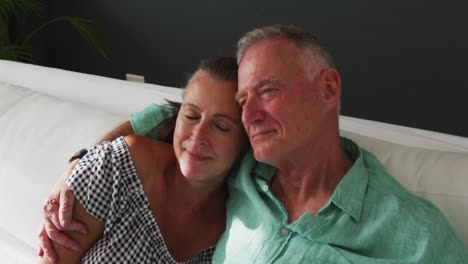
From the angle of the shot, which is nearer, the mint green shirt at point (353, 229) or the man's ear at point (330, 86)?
the mint green shirt at point (353, 229)

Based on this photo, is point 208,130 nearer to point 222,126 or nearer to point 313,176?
point 222,126

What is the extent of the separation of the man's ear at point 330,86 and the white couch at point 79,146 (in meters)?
0.22

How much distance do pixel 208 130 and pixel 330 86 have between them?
11.4 inches

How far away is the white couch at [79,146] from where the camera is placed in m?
1.22

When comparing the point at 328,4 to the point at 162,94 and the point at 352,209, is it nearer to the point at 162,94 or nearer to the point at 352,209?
the point at 162,94

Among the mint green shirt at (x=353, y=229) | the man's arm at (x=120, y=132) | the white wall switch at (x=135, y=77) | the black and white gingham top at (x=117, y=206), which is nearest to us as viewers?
the mint green shirt at (x=353, y=229)

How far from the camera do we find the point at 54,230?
49.9 inches

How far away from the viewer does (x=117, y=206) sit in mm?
1272

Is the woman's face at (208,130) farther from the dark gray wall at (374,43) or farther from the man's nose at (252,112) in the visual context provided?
the dark gray wall at (374,43)

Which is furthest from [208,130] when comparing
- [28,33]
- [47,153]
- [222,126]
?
[28,33]

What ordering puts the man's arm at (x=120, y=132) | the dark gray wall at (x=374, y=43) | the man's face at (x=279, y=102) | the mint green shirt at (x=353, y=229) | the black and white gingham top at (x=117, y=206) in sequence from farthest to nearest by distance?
the dark gray wall at (x=374, y=43), the man's arm at (x=120, y=132), the black and white gingham top at (x=117, y=206), the man's face at (x=279, y=102), the mint green shirt at (x=353, y=229)

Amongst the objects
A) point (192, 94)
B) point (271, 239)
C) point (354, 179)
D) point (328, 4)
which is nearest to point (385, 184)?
point (354, 179)

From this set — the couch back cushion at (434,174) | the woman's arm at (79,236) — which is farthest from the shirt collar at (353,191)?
the woman's arm at (79,236)

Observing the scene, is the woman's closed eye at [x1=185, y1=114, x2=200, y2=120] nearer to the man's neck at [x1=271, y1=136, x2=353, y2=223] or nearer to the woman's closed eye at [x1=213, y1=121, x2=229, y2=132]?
the woman's closed eye at [x1=213, y1=121, x2=229, y2=132]
